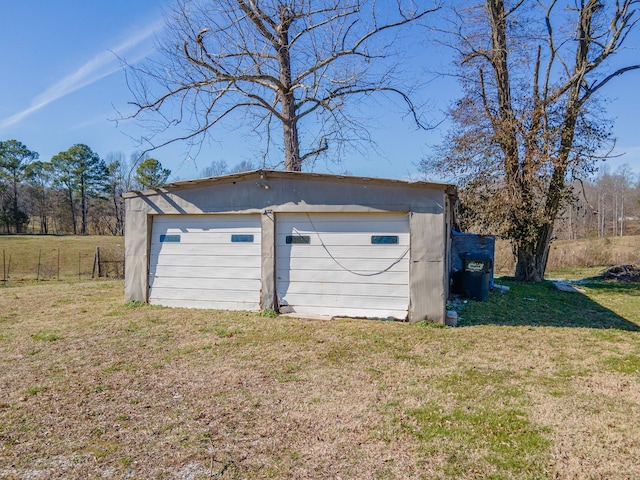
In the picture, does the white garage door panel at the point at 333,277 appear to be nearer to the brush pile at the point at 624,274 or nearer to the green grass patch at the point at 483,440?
the green grass patch at the point at 483,440

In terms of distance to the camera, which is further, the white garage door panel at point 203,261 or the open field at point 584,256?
the open field at point 584,256

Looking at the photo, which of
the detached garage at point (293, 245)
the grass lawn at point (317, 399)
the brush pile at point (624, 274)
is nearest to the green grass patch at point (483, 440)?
the grass lawn at point (317, 399)

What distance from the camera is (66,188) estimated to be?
38719 mm

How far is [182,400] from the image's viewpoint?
3.73 meters

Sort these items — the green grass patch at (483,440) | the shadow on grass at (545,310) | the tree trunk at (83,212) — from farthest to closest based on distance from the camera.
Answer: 1. the tree trunk at (83,212)
2. the shadow on grass at (545,310)
3. the green grass patch at (483,440)

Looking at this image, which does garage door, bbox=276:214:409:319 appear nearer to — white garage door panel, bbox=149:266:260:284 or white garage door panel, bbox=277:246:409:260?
white garage door panel, bbox=277:246:409:260

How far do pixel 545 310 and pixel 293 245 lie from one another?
5.35 meters

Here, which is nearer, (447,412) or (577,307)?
(447,412)

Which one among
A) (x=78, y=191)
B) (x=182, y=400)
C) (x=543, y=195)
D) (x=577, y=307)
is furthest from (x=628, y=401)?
(x=78, y=191)

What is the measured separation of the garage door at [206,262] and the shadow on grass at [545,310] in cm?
399

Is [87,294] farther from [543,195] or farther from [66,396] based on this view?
[543,195]

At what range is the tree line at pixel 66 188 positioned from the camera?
36.5 metres

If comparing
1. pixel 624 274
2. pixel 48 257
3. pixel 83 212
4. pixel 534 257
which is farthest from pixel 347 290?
pixel 83 212

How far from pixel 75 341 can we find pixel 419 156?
11.1 m
